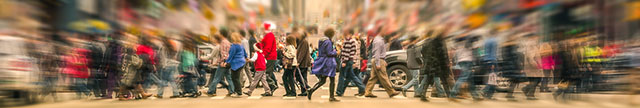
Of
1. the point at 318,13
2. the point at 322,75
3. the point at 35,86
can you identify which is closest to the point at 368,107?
the point at 322,75

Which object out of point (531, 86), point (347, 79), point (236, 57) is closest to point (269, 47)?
point (236, 57)

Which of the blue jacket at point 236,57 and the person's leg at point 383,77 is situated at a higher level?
the blue jacket at point 236,57

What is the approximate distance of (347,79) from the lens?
1052 cm

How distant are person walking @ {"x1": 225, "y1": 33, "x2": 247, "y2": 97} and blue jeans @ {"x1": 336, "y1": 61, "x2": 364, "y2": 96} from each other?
1709 millimetres

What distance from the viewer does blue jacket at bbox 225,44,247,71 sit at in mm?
9953

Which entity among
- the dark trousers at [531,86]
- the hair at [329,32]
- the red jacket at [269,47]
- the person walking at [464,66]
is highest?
the hair at [329,32]

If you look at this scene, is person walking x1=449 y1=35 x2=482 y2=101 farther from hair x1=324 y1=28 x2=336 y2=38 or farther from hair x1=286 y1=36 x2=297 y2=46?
hair x1=286 y1=36 x2=297 y2=46

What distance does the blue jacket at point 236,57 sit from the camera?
9.95 m

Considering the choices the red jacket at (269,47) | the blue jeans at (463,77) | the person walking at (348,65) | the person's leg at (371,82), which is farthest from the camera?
the person walking at (348,65)

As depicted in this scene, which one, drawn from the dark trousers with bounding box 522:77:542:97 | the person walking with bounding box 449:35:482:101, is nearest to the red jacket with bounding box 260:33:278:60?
the person walking with bounding box 449:35:482:101

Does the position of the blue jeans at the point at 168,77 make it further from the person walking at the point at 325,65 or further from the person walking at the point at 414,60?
the person walking at the point at 414,60

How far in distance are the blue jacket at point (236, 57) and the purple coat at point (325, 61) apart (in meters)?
1.77

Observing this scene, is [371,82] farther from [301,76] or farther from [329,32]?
[329,32]

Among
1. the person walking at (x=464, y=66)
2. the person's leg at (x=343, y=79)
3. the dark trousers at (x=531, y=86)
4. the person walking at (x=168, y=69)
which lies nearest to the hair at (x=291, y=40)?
the person's leg at (x=343, y=79)
